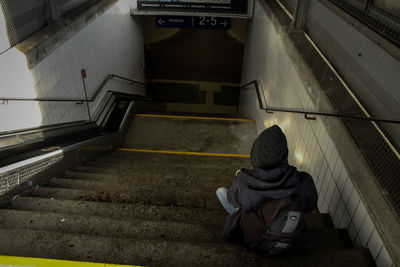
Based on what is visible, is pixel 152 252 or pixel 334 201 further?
pixel 334 201

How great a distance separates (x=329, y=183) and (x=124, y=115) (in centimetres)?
453

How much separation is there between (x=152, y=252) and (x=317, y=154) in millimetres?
1840

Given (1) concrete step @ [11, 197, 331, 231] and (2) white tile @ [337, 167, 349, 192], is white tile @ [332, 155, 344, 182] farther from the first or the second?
(1) concrete step @ [11, 197, 331, 231]

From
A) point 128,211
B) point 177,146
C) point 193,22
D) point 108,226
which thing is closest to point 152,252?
point 108,226

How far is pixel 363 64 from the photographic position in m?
2.77

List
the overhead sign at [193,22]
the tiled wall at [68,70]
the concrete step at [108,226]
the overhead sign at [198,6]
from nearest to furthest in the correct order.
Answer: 1. the concrete step at [108,226]
2. the tiled wall at [68,70]
3. the overhead sign at [198,6]
4. the overhead sign at [193,22]

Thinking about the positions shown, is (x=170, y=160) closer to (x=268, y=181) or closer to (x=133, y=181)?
(x=133, y=181)

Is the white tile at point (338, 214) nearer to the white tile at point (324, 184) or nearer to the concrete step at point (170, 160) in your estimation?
the white tile at point (324, 184)

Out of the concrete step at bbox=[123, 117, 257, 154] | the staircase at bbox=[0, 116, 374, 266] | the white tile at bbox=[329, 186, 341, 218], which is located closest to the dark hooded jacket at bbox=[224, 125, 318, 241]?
the staircase at bbox=[0, 116, 374, 266]

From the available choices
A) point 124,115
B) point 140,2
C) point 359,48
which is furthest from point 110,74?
point 359,48

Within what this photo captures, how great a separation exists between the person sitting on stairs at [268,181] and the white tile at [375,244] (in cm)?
44

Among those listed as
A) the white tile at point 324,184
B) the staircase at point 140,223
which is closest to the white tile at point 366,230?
the staircase at point 140,223

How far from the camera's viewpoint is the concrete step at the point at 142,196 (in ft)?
10.2

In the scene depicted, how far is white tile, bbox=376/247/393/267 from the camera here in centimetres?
175
